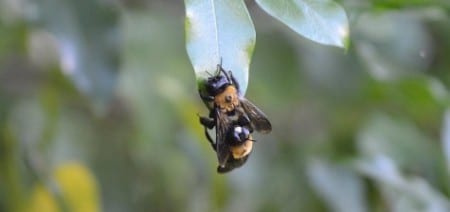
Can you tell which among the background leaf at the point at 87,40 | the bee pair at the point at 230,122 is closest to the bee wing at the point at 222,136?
the bee pair at the point at 230,122

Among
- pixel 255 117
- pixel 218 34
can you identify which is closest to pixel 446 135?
pixel 255 117

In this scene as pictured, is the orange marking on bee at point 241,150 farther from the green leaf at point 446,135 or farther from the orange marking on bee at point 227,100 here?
the green leaf at point 446,135

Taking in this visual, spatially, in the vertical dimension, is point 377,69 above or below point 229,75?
below

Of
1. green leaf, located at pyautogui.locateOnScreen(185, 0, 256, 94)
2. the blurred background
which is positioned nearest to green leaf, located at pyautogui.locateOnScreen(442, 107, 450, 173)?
the blurred background

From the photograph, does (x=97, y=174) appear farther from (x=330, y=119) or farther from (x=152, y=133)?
(x=330, y=119)

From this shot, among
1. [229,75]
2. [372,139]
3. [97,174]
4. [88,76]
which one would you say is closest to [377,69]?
[372,139]

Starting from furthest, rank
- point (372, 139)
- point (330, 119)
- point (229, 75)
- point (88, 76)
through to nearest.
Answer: point (330, 119) → point (372, 139) → point (88, 76) → point (229, 75)

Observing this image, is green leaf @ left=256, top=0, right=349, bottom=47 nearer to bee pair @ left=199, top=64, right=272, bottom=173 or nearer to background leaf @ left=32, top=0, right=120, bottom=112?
bee pair @ left=199, top=64, right=272, bottom=173

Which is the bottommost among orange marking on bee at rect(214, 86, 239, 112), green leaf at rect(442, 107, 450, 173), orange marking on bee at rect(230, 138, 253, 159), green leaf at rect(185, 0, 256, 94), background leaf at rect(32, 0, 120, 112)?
green leaf at rect(442, 107, 450, 173)
